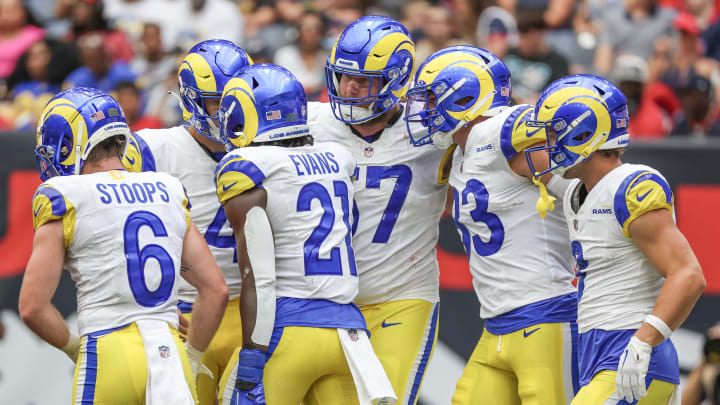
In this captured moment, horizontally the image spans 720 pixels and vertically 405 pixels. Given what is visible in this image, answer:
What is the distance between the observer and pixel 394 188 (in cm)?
502

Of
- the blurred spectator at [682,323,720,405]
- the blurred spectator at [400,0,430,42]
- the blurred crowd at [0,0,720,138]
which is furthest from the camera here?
the blurred spectator at [400,0,430,42]

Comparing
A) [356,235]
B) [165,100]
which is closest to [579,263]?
[356,235]

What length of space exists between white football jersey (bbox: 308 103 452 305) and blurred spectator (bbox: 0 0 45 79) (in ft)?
20.9

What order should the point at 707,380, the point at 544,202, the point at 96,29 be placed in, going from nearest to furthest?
the point at 544,202 → the point at 707,380 → the point at 96,29

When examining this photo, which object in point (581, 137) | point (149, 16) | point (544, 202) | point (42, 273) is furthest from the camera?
point (149, 16)

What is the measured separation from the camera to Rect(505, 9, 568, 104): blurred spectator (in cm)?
888

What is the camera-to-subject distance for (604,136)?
4.35 m

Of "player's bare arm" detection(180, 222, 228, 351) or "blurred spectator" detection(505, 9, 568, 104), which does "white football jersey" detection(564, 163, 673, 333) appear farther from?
"blurred spectator" detection(505, 9, 568, 104)

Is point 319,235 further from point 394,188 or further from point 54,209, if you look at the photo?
point 54,209

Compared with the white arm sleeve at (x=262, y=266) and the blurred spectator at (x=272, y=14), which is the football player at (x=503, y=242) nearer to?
the white arm sleeve at (x=262, y=266)

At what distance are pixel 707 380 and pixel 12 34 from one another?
789cm

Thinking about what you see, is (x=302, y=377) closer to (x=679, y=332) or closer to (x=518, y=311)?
(x=518, y=311)

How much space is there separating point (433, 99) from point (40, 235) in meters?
2.01

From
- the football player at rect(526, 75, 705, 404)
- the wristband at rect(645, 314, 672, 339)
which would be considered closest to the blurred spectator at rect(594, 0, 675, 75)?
the football player at rect(526, 75, 705, 404)
